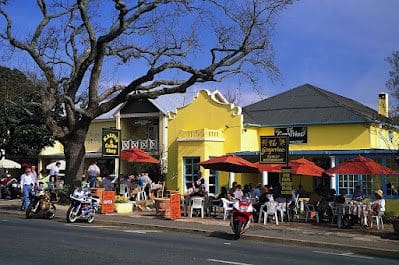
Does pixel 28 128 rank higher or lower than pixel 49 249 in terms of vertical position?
higher

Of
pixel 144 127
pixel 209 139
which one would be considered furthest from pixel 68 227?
pixel 144 127

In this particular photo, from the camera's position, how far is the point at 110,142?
79.2ft

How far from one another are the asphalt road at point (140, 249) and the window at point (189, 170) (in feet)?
55.3

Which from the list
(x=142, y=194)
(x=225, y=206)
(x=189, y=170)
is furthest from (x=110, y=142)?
(x=189, y=170)

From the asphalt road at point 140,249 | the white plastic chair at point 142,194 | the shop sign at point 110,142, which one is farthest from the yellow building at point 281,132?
the asphalt road at point 140,249

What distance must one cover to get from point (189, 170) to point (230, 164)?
11.6 metres

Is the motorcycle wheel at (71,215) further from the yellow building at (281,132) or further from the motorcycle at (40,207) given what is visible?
the yellow building at (281,132)

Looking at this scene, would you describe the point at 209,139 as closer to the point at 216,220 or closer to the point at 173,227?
the point at 216,220

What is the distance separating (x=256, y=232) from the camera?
17.4 meters

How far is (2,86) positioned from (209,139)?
1163 cm

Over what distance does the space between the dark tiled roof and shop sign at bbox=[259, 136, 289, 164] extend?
10.1 m

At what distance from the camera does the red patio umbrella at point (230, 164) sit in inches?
908

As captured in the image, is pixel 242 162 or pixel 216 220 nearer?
pixel 216 220

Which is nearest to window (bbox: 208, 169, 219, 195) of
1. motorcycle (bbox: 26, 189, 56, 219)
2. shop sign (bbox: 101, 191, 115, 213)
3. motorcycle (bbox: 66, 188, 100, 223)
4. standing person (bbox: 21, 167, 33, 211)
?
shop sign (bbox: 101, 191, 115, 213)
